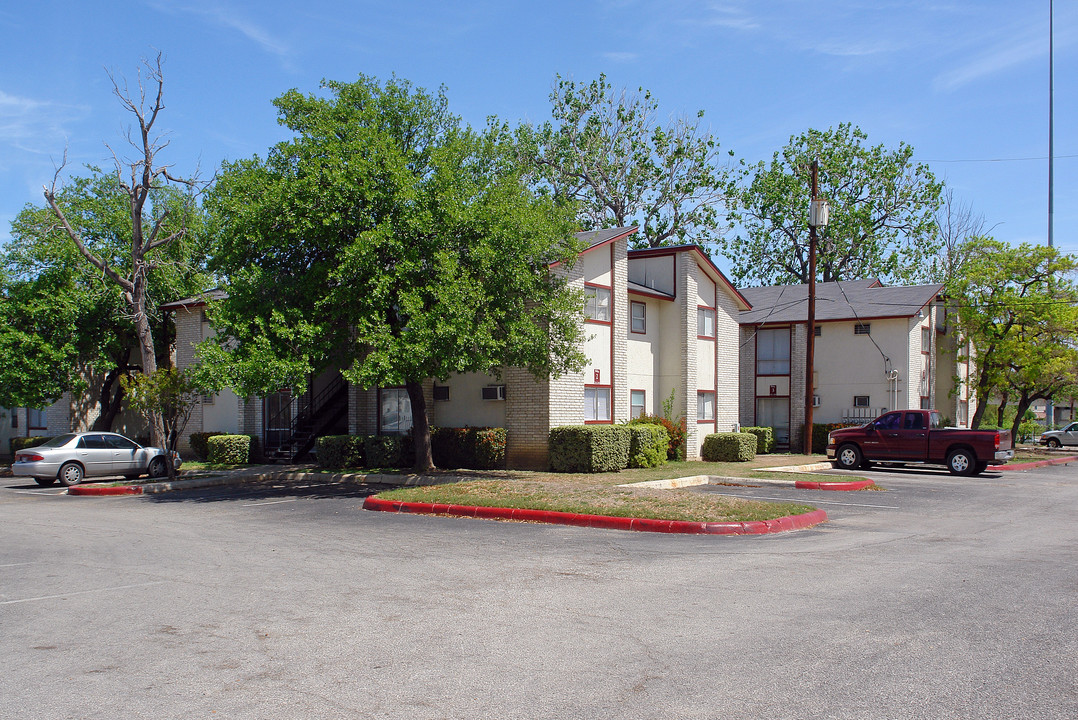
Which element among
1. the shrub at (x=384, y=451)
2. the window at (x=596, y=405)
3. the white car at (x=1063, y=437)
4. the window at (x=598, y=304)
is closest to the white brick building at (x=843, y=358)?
the window at (x=598, y=304)

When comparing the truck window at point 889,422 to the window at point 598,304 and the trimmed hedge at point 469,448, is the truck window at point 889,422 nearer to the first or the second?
the window at point 598,304

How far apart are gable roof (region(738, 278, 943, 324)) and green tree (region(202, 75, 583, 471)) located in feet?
59.5

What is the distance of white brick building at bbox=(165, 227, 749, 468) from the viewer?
2392cm

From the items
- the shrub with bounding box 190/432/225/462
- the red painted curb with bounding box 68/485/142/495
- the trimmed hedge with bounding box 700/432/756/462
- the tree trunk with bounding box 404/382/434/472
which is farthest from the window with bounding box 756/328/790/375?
the red painted curb with bounding box 68/485/142/495

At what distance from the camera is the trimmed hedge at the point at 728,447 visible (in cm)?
2817

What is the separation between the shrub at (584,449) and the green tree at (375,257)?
2922 mm

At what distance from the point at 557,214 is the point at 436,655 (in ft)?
49.3

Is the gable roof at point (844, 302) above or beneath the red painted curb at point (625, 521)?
above

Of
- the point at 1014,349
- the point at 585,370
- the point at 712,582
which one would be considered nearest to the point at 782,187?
the point at 1014,349

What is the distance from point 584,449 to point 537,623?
1532cm

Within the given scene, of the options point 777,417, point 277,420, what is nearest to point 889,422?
point 777,417

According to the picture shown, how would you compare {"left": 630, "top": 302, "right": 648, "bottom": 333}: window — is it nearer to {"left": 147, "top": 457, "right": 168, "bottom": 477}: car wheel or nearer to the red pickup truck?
the red pickup truck

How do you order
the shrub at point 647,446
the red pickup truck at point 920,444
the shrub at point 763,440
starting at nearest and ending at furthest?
the red pickup truck at point 920,444 < the shrub at point 647,446 < the shrub at point 763,440

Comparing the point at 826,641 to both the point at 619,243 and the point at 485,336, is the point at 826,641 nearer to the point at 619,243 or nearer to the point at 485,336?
the point at 485,336
